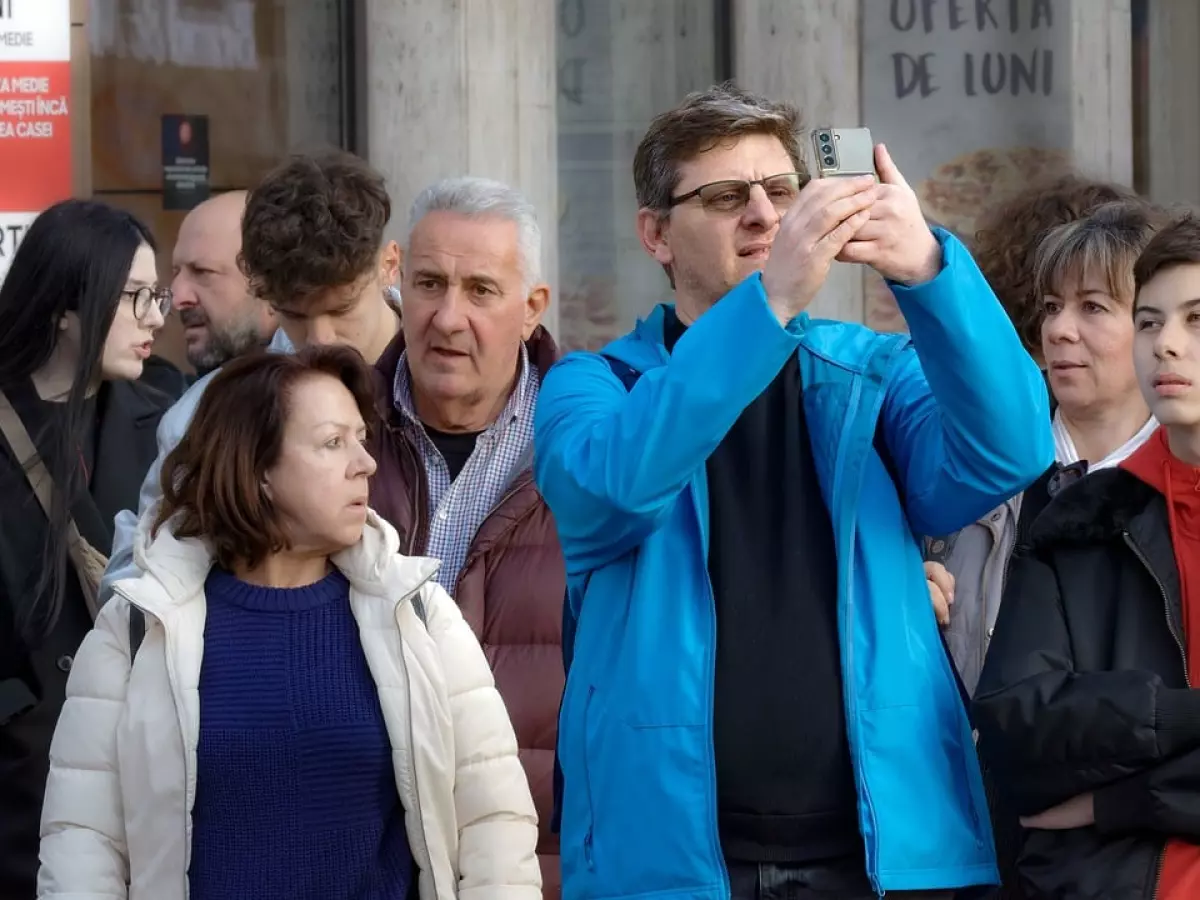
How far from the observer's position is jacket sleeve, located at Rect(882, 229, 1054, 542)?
3102 mm

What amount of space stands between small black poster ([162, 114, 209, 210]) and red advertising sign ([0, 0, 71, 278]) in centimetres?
45

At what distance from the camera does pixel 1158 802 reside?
10.8ft

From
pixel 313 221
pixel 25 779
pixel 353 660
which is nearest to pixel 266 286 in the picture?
pixel 313 221

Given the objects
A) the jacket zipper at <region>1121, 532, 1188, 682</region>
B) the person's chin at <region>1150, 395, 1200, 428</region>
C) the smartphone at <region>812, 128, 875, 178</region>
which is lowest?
the jacket zipper at <region>1121, 532, 1188, 682</region>

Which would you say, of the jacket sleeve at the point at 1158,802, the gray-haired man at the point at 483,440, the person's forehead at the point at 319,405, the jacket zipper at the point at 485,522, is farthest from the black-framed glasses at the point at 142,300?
the jacket sleeve at the point at 1158,802

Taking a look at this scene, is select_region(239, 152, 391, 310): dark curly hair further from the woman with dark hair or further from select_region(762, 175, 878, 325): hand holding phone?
select_region(762, 175, 878, 325): hand holding phone

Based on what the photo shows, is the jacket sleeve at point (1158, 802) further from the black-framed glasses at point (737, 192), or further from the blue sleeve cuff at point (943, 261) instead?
the black-framed glasses at point (737, 192)

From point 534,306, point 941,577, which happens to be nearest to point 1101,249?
point 941,577

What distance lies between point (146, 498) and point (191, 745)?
47.6 inches

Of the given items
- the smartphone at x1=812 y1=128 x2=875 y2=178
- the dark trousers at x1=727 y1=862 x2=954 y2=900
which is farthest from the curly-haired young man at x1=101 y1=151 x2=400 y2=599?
the dark trousers at x1=727 y1=862 x2=954 y2=900

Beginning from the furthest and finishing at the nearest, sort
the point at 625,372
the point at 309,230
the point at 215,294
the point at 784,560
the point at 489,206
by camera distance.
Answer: the point at 215,294, the point at 309,230, the point at 489,206, the point at 625,372, the point at 784,560

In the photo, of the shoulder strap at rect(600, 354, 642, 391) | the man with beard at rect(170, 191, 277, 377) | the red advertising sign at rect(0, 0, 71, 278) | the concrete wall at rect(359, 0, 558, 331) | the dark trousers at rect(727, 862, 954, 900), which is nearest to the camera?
the dark trousers at rect(727, 862, 954, 900)

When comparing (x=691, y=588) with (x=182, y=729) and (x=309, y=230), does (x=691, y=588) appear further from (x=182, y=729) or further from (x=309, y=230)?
(x=309, y=230)

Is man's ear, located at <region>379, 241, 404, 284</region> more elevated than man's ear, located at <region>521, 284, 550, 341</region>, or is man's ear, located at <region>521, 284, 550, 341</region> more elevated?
man's ear, located at <region>379, 241, 404, 284</region>
